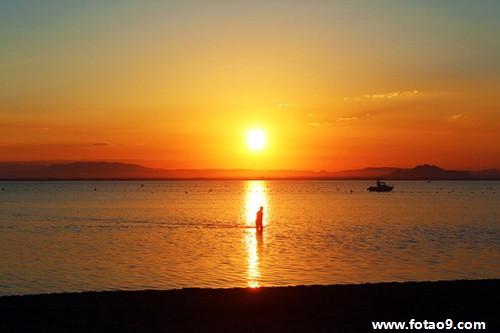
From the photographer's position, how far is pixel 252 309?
53.2ft

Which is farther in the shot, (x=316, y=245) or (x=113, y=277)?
(x=316, y=245)

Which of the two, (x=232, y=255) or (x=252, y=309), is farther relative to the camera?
(x=232, y=255)

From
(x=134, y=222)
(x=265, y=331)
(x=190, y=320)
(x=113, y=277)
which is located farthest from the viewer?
(x=134, y=222)

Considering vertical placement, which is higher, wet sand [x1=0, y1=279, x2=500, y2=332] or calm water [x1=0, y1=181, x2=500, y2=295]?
wet sand [x1=0, y1=279, x2=500, y2=332]

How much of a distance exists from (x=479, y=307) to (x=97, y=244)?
38217 mm

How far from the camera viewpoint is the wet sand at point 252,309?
14.2 metres

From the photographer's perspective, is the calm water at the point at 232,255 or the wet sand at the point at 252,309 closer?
the wet sand at the point at 252,309

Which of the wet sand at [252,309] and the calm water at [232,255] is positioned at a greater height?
the wet sand at [252,309]

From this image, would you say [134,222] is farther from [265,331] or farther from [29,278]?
[265,331]

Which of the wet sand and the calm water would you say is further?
the calm water

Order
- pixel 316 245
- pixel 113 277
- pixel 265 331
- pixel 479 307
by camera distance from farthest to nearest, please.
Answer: pixel 316 245
pixel 113 277
pixel 479 307
pixel 265 331

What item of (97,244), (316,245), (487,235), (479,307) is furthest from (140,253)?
(487,235)

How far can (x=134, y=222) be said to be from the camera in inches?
3044

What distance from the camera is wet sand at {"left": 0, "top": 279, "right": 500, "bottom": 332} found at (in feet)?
46.8
